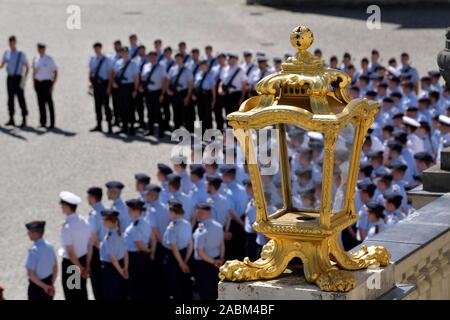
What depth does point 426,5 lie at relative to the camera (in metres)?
34.4

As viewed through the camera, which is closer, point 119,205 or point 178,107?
point 119,205

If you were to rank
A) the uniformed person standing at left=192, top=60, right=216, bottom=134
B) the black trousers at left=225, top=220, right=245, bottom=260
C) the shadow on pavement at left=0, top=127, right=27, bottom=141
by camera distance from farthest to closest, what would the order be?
the uniformed person standing at left=192, top=60, right=216, bottom=134
the shadow on pavement at left=0, top=127, right=27, bottom=141
the black trousers at left=225, top=220, right=245, bottom=260

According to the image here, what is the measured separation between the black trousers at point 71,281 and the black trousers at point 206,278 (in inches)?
51.0

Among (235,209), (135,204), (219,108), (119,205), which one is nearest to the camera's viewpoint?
(135,204)

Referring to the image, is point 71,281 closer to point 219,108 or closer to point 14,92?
point 219,108

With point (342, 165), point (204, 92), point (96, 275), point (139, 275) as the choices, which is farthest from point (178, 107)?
point (342, 165)

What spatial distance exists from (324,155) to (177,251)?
884 centimetres

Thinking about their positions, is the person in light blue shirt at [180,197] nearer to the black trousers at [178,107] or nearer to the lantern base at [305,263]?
the black trousers at [178,107]

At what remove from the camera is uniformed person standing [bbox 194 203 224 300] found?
13719 millimetres

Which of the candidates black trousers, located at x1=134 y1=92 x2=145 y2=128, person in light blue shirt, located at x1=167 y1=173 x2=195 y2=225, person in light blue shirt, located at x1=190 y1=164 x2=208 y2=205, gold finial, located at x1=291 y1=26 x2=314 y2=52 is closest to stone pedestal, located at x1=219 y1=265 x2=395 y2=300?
gold finial, located at x1=291 y1=26 x2=314 y2=52

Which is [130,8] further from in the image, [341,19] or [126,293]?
[126,293]

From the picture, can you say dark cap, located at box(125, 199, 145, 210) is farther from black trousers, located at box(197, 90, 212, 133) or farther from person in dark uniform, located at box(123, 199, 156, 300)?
black trousers, located at box(197, 90, 212, 133)

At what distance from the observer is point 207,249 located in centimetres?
1375

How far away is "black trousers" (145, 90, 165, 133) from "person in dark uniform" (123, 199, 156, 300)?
31.8 feet
